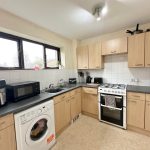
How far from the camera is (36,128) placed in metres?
1.61

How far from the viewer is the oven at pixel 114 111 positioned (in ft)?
7.26

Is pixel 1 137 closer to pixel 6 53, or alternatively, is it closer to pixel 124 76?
pixel 6 53

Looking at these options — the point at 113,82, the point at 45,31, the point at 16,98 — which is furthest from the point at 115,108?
the point at 45,31

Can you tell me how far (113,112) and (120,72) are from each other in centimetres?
107

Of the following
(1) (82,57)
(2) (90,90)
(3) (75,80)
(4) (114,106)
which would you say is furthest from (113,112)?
(1) (82,57)

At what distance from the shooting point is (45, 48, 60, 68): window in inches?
115

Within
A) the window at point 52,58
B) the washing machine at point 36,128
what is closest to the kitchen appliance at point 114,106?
the washing machine at point 36,128

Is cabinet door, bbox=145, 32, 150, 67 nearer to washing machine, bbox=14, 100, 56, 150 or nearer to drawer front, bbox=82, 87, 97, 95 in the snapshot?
drawer front, bbox=82, 87, 97, 95

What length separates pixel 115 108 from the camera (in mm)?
2295

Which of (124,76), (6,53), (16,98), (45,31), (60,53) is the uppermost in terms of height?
(45,31)

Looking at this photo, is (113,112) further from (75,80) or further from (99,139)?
(75,80)

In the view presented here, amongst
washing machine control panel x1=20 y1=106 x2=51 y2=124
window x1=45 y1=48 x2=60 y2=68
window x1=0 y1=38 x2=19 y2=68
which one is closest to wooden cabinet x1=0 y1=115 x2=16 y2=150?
washing machine control panel x1=20 y1=106 x2=51 y2=124

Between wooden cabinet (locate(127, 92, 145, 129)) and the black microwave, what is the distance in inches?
75.0

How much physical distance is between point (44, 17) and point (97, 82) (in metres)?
2.10
